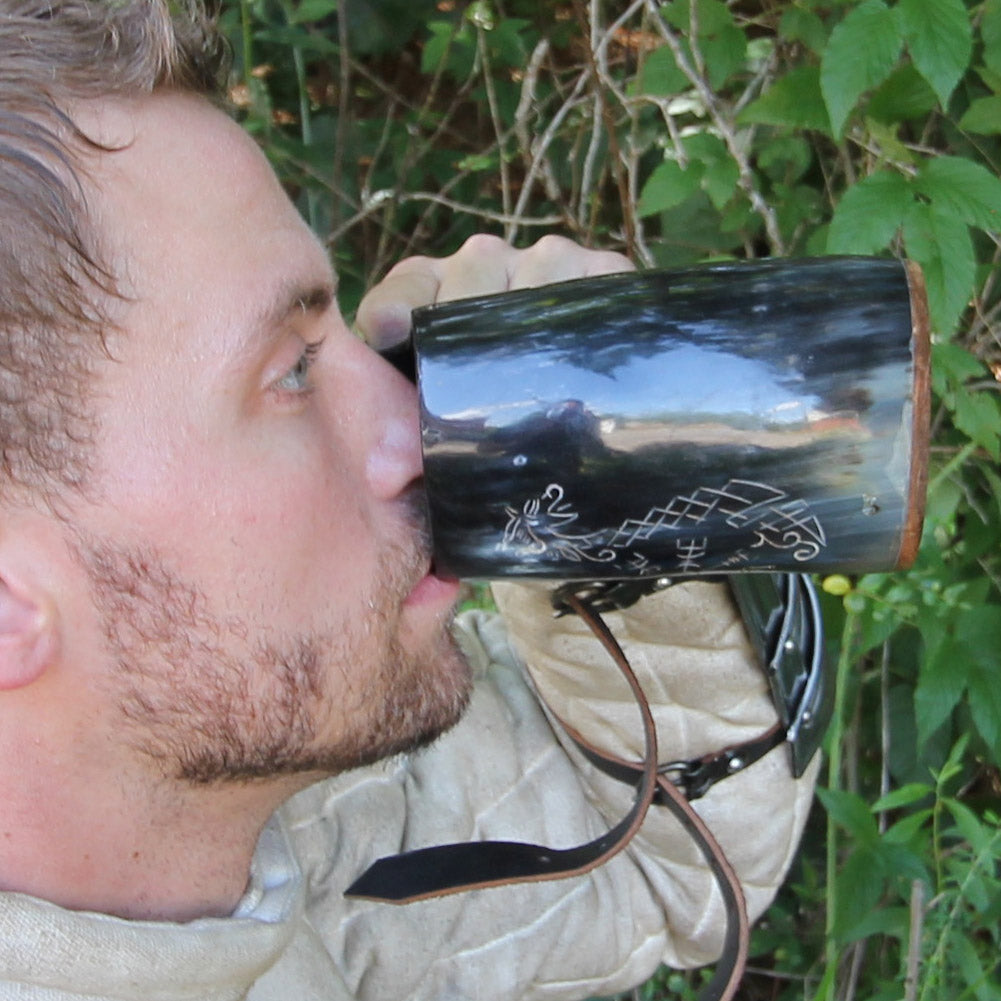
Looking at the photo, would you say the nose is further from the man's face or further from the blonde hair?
the blonde hair

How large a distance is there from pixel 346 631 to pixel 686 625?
45 centimetres

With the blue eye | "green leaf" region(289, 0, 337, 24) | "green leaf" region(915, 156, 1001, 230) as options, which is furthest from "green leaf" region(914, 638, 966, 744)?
"green leaf" region(289, 0, 337, 24)

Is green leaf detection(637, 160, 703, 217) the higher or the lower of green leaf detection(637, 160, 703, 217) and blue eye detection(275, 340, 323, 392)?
the lower

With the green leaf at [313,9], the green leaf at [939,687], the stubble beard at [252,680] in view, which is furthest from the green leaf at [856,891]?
the green leaf at [313,9]

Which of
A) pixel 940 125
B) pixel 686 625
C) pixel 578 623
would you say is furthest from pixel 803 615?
pixel 940 125

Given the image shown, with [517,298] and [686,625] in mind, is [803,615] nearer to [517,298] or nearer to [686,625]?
[686,625]

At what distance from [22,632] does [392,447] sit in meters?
0.33

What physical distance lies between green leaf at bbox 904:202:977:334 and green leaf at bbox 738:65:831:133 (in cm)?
20

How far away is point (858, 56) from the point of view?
138 centimetres

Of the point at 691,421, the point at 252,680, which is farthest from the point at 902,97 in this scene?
the point at 252,680

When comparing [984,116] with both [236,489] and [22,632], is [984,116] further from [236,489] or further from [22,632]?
[22,632]

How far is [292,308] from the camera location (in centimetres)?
107

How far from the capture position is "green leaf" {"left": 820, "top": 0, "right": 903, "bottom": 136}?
1368 millimetres

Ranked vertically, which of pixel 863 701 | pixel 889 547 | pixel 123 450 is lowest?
pixel 863 701
